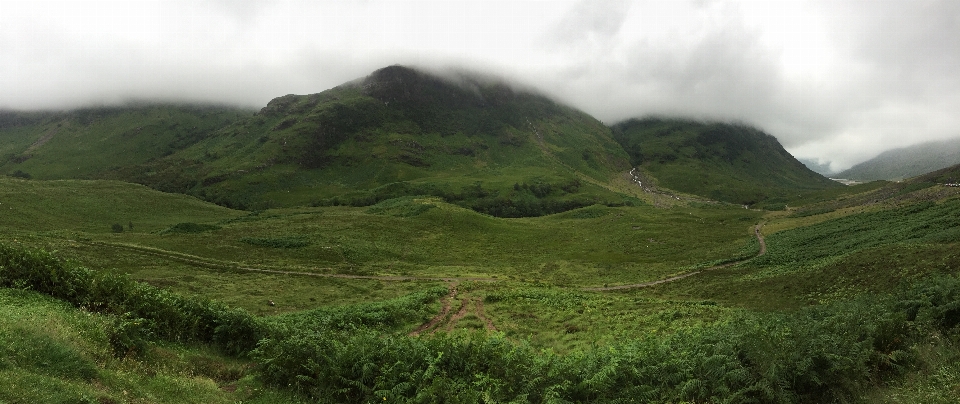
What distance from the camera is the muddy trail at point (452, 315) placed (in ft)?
103

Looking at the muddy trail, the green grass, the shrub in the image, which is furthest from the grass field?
the shrub

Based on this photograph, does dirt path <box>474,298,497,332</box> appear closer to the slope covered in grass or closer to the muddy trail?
the muddy trail

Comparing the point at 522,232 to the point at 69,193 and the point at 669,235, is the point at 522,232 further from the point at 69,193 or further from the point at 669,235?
the point at 69,193

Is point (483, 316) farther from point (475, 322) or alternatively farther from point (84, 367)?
point (84, 367)

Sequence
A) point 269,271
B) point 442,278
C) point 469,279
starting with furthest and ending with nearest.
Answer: point 442,278
point 469,279
point 269,271

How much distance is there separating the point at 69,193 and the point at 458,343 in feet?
531

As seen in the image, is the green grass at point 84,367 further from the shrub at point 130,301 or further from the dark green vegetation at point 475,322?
the shrub at point 130,301

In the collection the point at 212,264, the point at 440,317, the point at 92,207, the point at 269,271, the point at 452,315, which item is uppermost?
the point at 92,207

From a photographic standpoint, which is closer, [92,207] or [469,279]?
[469,279]

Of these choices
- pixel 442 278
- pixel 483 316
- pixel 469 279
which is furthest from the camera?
pixel 442 278

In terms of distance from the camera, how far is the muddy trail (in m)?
31.5

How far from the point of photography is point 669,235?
10188 centimetres

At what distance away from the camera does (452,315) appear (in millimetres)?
35688

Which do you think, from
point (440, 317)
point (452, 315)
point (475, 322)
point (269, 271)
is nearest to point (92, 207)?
point (269, 271)
